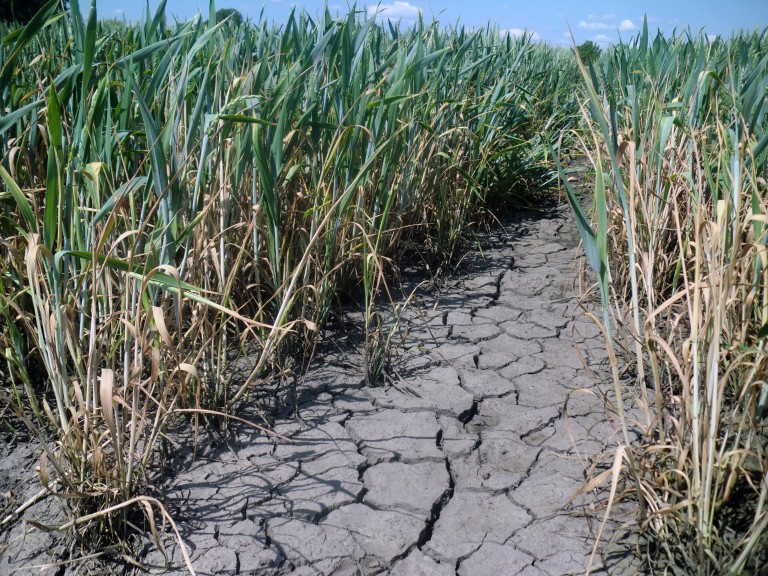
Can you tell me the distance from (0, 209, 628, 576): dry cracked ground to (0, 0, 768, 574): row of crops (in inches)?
5.1

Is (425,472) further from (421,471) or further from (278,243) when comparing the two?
(278,243)

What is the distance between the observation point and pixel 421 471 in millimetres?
1788

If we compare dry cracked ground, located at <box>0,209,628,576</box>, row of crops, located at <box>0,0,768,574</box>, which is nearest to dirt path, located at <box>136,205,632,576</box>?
dry cracked ground, located at <box>0,209,628,576</box>

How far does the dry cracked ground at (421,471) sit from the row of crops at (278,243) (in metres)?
0.13

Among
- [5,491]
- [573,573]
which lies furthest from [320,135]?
[573,573]

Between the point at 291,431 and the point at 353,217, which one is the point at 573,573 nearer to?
the point at 291,431

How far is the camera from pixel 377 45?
3373 mm

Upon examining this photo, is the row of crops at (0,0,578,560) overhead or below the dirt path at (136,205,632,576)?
overhead

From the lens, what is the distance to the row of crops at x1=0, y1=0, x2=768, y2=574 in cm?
141

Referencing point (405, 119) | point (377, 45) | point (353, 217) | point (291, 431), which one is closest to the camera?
point (291, 431)

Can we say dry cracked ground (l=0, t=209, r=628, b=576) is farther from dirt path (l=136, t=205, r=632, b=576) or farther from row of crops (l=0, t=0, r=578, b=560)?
row of crops (l=0, t=0, r=578, b=560)

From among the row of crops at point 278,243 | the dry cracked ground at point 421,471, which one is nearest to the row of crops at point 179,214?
the row of crops at point 278,243

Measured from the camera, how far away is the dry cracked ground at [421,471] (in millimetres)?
1520

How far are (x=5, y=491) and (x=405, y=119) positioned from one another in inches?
74.2
